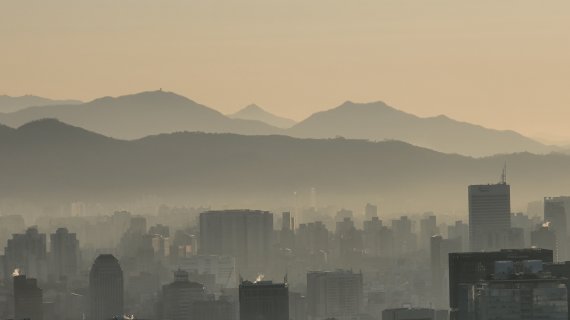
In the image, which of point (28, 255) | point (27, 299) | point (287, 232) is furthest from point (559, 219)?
point (27, 299)

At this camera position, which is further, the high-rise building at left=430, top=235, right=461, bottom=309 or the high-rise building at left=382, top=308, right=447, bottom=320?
the high-rise building at left=430, top=235, right=461, bottom=309

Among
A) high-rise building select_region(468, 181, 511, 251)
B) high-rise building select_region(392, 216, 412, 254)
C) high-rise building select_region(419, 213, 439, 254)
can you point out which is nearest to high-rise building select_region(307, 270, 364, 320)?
high-rise building select_region(468, 181, 511, 251)

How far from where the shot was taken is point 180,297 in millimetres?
96875

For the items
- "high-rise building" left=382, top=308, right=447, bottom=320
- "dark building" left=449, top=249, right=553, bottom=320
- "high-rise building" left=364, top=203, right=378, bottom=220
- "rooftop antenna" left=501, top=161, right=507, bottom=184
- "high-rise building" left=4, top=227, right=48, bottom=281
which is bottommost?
"high-rise building" left=382, top=308, right=447, bottom=320

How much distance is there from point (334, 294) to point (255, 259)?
46.8 ft

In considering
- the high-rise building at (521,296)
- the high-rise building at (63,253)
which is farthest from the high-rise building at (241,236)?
the high-rise building at (521,296)

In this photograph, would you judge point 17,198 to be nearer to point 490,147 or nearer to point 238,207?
point 238,207

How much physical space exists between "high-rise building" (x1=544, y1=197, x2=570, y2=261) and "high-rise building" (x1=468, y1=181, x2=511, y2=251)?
262 centimetres

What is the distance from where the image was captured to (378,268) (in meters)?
120

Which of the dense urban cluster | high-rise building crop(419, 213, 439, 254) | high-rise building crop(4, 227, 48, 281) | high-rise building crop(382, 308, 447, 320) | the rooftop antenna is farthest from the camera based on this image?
the rooftop antenna

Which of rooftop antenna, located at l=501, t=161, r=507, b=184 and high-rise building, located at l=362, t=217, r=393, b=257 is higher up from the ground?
rooftop antenna, located at l=501, t=161, r=507, b=184

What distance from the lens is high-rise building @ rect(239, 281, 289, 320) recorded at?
7275 cm

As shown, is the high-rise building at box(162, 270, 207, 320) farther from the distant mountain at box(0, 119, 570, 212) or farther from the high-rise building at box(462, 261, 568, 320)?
the high-rise building at box(462, 261, 568, 320)

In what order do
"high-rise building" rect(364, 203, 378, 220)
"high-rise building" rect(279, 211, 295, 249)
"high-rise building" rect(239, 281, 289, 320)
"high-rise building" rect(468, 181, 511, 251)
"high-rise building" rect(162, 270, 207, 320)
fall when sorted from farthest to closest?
1. "high-rise building" rect(364, 203, 378, 220)
2. "high-rise building" rect(279, 211, 295, 249)
3. "high-rise building" rect(468, 181, 511, 251)
4. "high-rise building" rect(162, 270, 207, 320)
5. "high-rise building" rect(239, 281, 289, 320)
